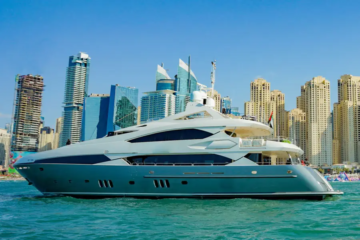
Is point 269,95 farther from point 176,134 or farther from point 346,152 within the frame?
point 176,134

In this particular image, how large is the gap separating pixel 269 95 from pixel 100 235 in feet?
343

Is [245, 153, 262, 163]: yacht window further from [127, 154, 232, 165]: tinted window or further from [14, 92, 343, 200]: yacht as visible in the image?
[127, 154, 232, 165]: tinted window

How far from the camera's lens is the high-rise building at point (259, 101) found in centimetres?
10718

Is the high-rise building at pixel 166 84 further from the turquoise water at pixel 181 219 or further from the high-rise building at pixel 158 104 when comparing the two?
the turquoise water at pixel 181 219

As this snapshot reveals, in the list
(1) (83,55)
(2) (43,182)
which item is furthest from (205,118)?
(1) (83,55)

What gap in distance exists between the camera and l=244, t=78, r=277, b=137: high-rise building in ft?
352

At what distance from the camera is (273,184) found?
15.9 meters

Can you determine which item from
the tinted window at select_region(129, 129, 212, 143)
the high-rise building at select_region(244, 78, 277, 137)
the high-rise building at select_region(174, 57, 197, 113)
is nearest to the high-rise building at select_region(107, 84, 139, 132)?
the high-rise building at select_region(174, 57, 197, 113)

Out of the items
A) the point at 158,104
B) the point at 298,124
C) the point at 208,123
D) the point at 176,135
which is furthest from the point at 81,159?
the point at 158,104

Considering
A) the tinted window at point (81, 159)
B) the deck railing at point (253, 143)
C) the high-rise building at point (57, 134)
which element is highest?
the high-rise building at point (57, 134)

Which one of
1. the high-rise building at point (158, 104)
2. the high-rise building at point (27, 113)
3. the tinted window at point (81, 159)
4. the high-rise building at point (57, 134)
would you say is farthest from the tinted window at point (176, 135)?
the high-rise building at point (57, 134)

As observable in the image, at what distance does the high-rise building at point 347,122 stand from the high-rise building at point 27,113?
89665 mm

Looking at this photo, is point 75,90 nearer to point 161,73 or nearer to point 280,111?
point 161,73

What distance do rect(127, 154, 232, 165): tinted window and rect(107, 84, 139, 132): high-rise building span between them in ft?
309
